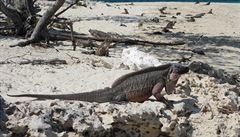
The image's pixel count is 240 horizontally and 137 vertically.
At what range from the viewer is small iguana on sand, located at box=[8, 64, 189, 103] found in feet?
17.5

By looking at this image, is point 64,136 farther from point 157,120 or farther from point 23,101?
point 157,120

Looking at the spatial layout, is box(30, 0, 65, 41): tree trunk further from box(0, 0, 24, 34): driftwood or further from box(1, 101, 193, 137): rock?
box(1, 101, 193, 137): rock

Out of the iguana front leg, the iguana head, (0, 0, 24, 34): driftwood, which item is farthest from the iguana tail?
(0, 0, 24, 34): driftwood

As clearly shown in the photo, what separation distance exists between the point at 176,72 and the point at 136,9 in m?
17.5

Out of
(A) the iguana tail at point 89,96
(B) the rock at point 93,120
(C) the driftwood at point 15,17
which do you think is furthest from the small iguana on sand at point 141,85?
(C) the driftwood at point 15,17

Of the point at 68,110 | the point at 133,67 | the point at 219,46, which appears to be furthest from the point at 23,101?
the point at 219,46

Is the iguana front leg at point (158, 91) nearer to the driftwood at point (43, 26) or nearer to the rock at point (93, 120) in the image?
the rock at point (93, 120)

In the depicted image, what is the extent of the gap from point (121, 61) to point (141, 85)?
2845 mm

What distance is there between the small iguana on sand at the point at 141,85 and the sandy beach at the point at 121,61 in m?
0.24

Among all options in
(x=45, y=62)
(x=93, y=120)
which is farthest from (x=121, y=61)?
(x=93, y=120)

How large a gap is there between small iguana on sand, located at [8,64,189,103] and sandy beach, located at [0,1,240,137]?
24cm

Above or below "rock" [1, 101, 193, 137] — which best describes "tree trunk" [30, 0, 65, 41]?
below

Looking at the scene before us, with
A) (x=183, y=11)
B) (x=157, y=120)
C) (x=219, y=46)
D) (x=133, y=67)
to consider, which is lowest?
(x=183, y=11)

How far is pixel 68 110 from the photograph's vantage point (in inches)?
188
